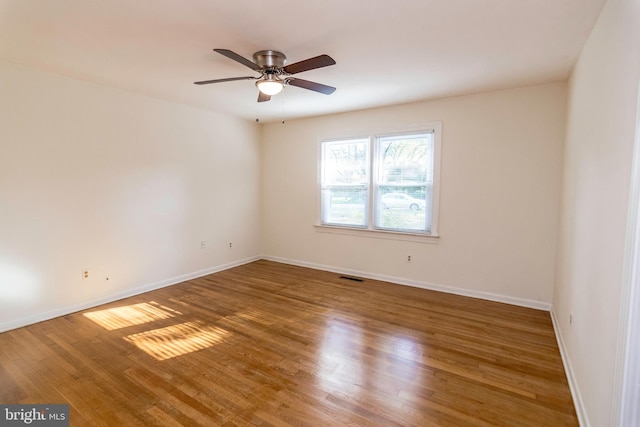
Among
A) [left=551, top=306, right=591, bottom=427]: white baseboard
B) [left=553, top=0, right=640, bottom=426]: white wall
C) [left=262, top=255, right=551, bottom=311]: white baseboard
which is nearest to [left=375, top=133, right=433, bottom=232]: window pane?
[left=262, top=255, right=551, bottom=311]: white baseboard

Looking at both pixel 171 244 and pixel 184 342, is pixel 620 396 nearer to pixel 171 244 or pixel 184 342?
pixel 184 342

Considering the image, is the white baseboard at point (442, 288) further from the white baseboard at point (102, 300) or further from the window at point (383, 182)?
the white baseboard at point (102, 300)

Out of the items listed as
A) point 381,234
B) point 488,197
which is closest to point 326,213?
point 381,234

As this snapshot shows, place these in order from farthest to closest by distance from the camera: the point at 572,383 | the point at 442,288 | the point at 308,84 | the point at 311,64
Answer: the point at 442,288
the point at 308,84
the point at 311,64
the point at 572,383

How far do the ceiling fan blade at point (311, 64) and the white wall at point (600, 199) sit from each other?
1.60 meters

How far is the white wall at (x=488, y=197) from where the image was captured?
3506 millimetres

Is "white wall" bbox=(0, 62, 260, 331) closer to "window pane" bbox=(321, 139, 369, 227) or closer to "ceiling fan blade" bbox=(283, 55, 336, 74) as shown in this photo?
"window pane" bbox=(321, 139, 369, 227)

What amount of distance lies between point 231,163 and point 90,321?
300 cm

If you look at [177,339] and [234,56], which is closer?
[234,56]

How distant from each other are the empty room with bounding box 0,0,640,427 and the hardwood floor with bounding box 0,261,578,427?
0.07ft

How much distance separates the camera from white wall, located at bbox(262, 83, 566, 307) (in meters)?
3.51

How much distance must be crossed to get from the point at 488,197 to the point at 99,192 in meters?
4.71

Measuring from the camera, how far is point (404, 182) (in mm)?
4422

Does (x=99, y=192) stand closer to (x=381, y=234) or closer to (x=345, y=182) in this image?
(x=345, y=182)
